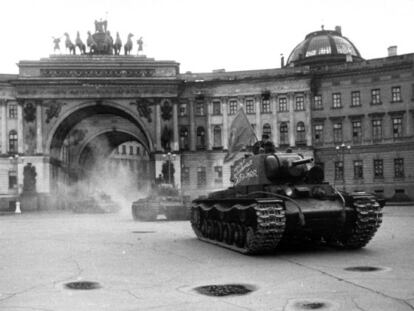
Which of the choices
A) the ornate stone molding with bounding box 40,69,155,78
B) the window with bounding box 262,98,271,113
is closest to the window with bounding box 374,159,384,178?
the window with bounding box 262,98,271,113

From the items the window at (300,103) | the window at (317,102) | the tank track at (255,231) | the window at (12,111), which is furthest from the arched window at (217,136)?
the tank track at (255,231)

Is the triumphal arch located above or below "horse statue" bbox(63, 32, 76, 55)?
below

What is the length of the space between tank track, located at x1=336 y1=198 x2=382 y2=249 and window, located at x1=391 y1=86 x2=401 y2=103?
40824 millimetres

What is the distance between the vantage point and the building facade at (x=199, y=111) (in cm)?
5341

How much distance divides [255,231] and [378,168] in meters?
42.8

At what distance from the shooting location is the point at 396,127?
2056 inches

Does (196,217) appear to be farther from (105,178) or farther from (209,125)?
(105,178)

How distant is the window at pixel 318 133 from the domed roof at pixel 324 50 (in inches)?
372

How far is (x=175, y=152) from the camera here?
56.2 metres

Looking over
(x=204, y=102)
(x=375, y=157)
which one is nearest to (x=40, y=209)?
(x=204, y=102)

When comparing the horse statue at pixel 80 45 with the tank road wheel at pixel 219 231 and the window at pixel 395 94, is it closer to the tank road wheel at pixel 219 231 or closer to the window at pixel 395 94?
the window at pixel 395 94

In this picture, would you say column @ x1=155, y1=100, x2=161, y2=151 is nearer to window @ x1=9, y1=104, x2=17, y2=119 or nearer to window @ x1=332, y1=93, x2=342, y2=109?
window @ x1=9, y1=104, x2=17, y2=119

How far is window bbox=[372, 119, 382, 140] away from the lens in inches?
2085

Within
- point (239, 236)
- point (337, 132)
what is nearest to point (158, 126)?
point (337, 132)
